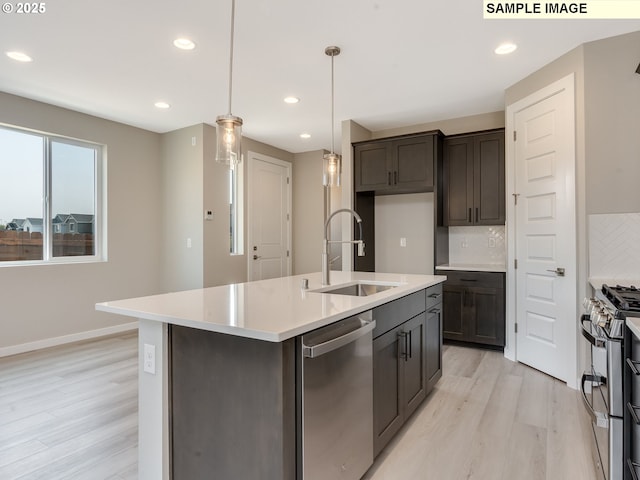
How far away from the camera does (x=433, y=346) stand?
8.96 feet

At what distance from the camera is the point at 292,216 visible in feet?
21.1

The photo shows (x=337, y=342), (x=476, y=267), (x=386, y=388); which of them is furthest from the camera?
(x=476, y=267)

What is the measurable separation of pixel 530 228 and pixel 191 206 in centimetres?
393

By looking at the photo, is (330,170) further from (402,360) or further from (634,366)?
(634,366)

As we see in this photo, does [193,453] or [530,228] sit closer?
[193,453]

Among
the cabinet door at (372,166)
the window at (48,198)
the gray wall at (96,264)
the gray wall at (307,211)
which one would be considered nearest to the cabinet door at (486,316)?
the cabinet door at (372,166)

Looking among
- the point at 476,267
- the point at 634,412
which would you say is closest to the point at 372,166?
the point at 476,267

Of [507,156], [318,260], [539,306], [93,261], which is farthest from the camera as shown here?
[318,260]

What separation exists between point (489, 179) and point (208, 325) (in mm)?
3698

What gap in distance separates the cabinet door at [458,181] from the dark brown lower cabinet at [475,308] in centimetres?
71

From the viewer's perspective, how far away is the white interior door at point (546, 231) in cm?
293

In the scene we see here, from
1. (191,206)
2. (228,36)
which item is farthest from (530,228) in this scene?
(191,206)

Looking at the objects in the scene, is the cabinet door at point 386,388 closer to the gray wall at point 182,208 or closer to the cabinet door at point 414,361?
the cabinet door at point 414,361

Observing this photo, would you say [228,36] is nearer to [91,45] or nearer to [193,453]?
[91,45]
